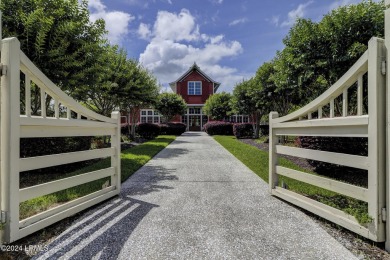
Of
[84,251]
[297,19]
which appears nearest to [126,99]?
[297,19]

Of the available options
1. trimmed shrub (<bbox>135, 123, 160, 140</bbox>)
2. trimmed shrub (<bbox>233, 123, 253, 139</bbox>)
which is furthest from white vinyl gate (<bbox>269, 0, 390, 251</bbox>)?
trimmed shrub (<bbox>135, 123, 160, 140</bbox>)

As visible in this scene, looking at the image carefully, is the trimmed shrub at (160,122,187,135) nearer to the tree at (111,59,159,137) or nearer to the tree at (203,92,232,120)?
the tree at (203,92,232,120)

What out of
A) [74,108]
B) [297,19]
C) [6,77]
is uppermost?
[297,19]

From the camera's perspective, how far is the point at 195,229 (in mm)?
2484

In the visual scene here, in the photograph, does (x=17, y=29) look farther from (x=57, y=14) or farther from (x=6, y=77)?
(x=6, y=77)

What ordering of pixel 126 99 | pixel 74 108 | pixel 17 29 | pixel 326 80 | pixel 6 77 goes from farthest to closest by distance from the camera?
pixel 126 99 < pixel 326 80 < pixel 17 29 < pixel 74 108 < pixel 6 77

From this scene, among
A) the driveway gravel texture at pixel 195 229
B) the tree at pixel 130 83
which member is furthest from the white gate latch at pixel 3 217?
the tree at pixel 130 83

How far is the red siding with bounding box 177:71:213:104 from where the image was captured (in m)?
31.2

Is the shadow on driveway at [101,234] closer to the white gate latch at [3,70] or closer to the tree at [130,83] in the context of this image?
the white gate latch at [3,70]

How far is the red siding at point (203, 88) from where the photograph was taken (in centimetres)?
3116

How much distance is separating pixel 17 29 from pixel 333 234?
6083mm

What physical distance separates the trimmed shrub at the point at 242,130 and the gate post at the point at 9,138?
16.4 metres

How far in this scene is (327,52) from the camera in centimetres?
505

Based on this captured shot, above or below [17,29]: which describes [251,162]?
below
